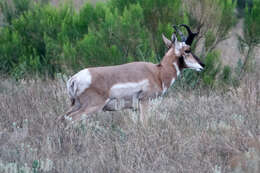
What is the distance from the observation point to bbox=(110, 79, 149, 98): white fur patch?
593 cm

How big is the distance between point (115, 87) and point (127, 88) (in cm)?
19

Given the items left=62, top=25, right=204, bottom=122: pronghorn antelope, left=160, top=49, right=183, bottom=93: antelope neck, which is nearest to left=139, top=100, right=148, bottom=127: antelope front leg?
left=62, top=25, right=204, bottom=122: pronghorn antelope

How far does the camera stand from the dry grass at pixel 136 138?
454 cm

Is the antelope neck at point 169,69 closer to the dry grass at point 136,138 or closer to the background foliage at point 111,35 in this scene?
A: the dry grass at point 136,138

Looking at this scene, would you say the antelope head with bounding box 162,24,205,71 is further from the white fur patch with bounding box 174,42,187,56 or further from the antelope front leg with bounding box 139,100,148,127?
the antelope front leg with bounding box 139,100,148,127

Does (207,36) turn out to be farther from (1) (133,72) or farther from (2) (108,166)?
(2) (108,166)

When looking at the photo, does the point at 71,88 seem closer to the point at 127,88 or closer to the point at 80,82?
the point at 80,82

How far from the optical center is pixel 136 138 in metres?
5.11

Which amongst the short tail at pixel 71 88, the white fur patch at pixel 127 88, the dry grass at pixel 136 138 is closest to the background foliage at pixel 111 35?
the dry grass at pixel 136 138

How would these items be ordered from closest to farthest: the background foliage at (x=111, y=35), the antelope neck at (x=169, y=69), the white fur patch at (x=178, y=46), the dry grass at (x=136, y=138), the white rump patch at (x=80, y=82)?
the dry grass at (x=136, y=138) < the white rump patch at (x=80, y=82) < the antelope neck at (x=169, y=69) < the white fur patch at (x=178, y=46) < the background foliage at (x=111, y=35)

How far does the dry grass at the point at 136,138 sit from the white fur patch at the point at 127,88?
0.91 ft

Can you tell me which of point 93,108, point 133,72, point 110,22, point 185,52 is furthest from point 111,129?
point 110,22

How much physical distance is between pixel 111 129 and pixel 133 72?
33.6 inches

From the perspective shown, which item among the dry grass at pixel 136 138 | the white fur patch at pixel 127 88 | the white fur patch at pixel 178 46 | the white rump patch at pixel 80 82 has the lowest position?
the dry grass at pixel 136 138
